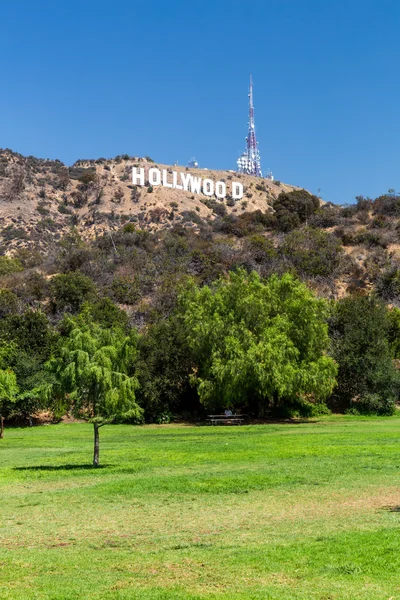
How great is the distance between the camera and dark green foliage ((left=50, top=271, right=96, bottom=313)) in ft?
219

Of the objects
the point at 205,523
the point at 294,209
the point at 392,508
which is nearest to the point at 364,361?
the point at 392,508

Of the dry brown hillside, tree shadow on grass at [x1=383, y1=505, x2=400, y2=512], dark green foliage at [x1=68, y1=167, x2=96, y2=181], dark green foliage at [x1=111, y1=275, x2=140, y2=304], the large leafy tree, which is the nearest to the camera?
tree shadow on grass at [x1=383, y1=505, x2=400, y2=512]

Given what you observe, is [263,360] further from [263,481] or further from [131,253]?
[131,253]

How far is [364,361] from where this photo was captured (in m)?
48.7

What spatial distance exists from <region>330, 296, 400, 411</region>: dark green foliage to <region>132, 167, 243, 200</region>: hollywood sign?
216 ft

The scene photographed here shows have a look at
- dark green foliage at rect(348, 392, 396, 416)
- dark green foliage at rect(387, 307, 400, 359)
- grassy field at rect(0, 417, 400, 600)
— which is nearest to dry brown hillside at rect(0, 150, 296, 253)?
dark green foliage at rect(387, 307, 400, 359)

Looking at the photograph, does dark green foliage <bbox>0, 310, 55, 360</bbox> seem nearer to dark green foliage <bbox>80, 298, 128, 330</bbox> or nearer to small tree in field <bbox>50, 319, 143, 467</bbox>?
dark green foliage <bbox>80, 298, 128, 330</bbox>

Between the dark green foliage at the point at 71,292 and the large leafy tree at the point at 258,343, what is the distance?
19081 mm

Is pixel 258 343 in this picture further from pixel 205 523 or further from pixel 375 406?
pixel 205 523

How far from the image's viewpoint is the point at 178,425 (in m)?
45.5

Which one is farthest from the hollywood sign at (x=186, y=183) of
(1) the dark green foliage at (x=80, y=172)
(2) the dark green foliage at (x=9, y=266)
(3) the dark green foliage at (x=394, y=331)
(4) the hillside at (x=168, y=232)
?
(3) the dark green foliage at (x=394, y=331)

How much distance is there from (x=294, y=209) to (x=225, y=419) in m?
59.1

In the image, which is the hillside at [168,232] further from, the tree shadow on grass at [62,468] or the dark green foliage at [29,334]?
the tree shadow on grass at [62,468]

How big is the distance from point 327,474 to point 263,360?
22.6 metres
